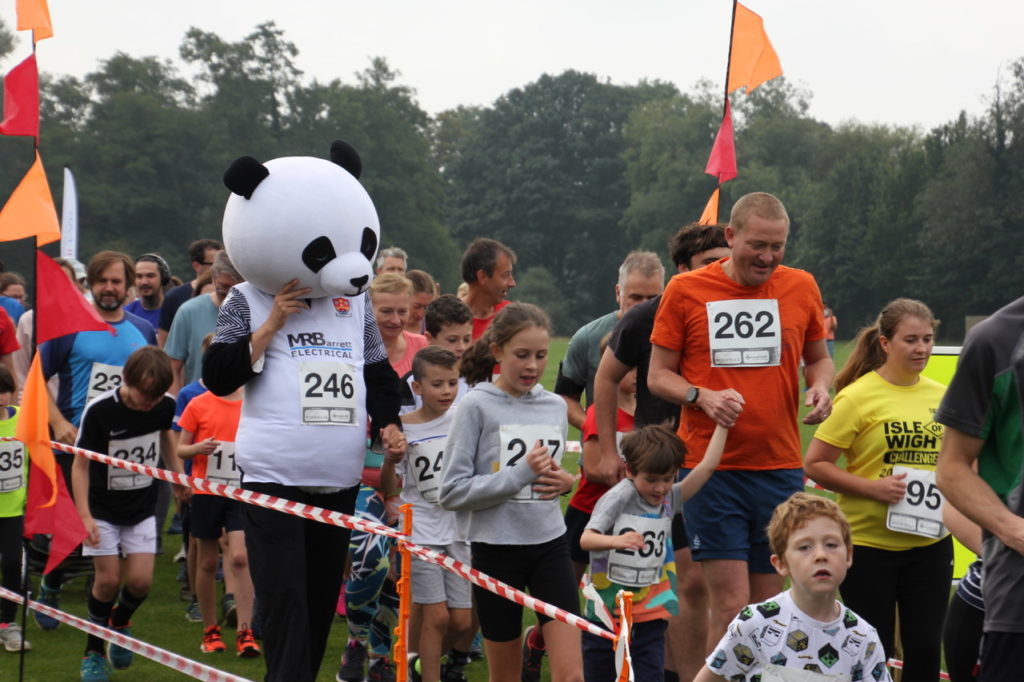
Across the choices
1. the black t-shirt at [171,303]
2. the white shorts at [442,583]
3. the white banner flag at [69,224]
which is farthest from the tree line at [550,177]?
the white shorts at [442,583]

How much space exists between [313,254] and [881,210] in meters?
61.9

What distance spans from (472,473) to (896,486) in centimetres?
166

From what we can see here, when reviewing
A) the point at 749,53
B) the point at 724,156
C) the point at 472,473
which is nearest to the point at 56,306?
the point at 472,473

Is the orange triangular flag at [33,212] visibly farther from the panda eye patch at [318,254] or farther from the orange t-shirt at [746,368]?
the orange t-shirt at [746,368]

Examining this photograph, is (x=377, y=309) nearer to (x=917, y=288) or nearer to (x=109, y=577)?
(x=109, y=577)

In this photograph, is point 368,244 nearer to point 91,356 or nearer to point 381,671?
point 381,671

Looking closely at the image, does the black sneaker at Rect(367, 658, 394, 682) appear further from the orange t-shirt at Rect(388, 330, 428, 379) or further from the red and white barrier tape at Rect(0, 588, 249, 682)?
the orange t-shirt at Rect(388, 330, 428, 379)

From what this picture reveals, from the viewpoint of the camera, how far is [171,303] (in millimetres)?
10008

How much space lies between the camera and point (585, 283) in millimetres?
82562

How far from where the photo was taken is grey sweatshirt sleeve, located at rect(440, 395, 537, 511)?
206 inches

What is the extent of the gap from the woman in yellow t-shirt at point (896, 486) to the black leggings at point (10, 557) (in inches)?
167

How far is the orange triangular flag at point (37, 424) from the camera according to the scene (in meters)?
6.21

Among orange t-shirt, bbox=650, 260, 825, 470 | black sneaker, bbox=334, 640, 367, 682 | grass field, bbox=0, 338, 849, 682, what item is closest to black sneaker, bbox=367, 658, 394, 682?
black sneaker, bbox=334, 640, 367, 682

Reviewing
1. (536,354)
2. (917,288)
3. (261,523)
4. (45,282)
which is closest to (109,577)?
(45,282)
